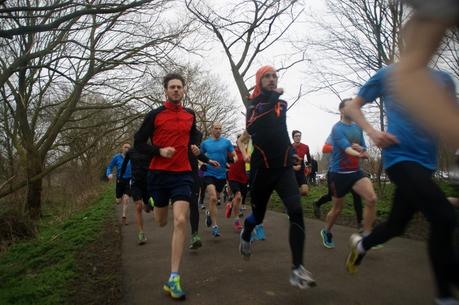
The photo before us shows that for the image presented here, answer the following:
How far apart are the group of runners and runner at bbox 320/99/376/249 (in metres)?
0.01

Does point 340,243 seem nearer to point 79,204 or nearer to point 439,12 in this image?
point 439,12

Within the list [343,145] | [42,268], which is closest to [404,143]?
[343,145]

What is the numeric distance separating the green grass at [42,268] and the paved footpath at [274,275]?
0.78 m

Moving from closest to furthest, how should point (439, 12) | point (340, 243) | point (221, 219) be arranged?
point (439, 12), point (340, 243), point (221, 219)

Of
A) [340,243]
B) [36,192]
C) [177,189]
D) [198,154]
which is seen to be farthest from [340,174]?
[36,192]

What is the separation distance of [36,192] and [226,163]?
1074 cm

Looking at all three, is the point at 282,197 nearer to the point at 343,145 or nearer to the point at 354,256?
the point at 354,256

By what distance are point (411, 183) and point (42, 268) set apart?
5684 mm

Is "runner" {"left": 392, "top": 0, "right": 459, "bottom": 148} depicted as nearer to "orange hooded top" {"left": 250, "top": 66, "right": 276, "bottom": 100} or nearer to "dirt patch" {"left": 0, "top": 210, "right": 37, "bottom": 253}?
"orange hooded top" {"left": 250, "top": 66, "right": 276, "bottom": 100}

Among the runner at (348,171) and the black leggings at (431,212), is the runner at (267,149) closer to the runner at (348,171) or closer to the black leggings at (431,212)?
the black leggings at (431,212)

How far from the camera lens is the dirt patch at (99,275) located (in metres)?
4.12

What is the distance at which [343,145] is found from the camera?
511 cm

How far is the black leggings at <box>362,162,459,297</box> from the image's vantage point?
2.15m

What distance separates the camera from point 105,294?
4199mm
